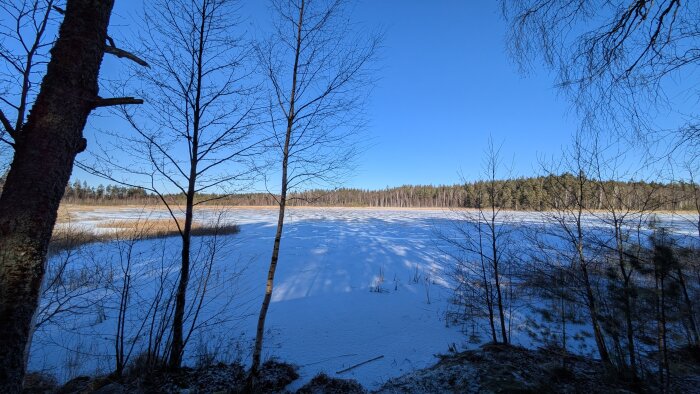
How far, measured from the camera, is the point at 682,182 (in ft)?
15.1

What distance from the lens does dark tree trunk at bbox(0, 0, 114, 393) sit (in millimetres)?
1630

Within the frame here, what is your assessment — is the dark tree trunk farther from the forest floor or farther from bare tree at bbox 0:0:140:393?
the forest floor

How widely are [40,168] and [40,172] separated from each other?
25 mm

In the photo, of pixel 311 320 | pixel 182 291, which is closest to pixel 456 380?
pixel 311 320

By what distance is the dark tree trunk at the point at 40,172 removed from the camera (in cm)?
163

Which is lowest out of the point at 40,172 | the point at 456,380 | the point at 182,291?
the point at 456,380

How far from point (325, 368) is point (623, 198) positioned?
5842 mm

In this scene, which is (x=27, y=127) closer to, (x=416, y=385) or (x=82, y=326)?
(x=416, y=385)

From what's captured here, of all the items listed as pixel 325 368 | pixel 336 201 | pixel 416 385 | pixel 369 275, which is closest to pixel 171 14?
pixel 325 368

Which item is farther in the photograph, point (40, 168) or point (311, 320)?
point (311, 320)

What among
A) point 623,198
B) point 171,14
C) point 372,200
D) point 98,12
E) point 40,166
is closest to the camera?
point 40,166

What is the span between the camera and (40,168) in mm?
1728

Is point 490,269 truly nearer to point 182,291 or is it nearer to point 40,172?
point 182,291

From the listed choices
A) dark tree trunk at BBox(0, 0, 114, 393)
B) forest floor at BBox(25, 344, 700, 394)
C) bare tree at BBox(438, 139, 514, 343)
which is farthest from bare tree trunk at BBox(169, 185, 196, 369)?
bare tree at BBox(438, 139, 514, 343)
